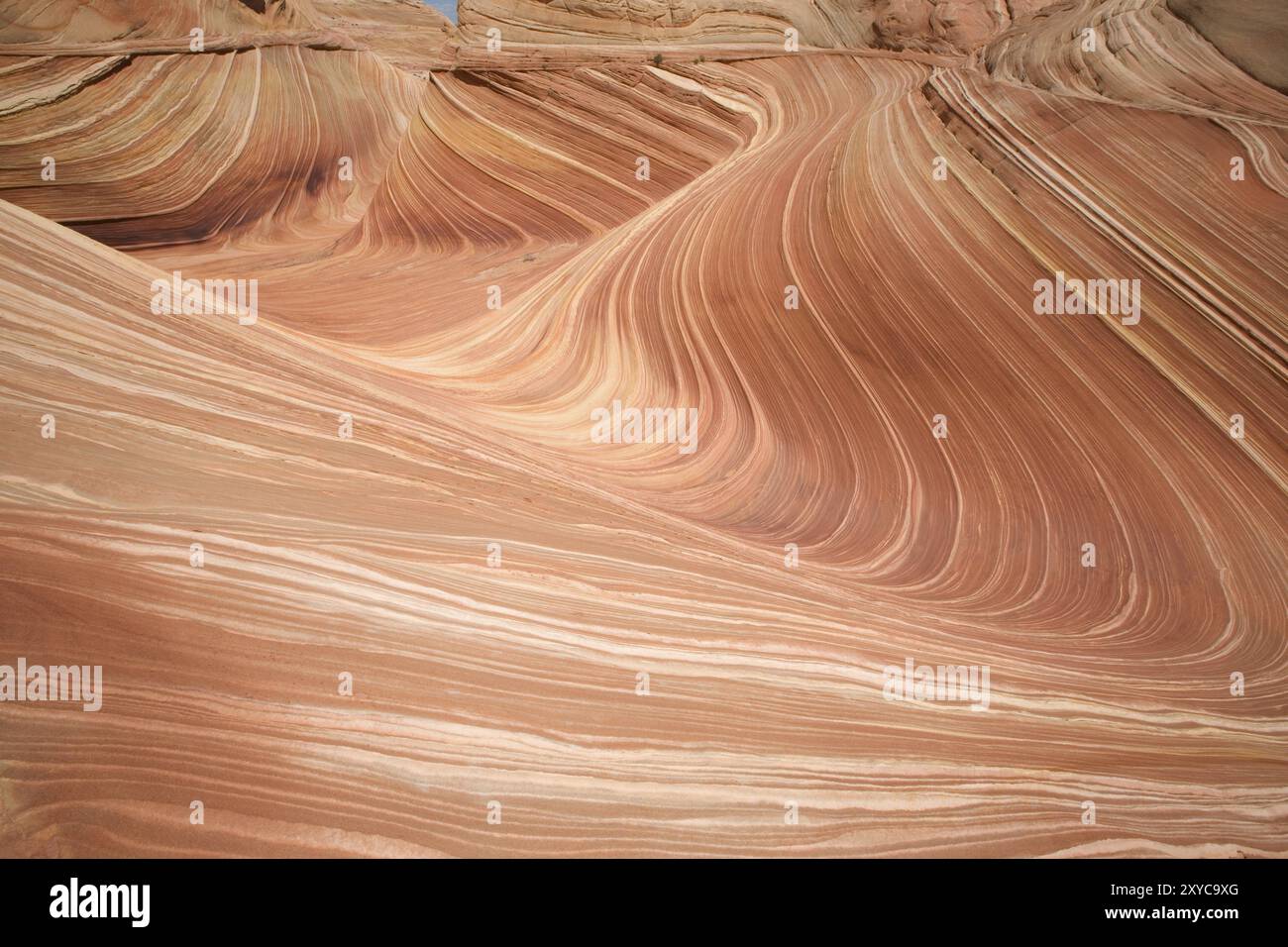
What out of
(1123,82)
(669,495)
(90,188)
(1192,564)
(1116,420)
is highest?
(90,188)

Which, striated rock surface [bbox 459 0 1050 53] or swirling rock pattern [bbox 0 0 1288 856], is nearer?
swirling rock pattern [bbox 0 0 1288 856]

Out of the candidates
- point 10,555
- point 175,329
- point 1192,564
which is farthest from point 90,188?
point 1192,564

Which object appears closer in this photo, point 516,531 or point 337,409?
point 516,531

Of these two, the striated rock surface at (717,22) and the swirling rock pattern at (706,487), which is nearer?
the swirling rock pattern at (706,487)

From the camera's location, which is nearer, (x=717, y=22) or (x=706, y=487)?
(x=706, y=487)

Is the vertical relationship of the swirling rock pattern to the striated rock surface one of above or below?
below

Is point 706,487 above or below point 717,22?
below

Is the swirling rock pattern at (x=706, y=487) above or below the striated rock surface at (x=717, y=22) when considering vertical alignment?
below
